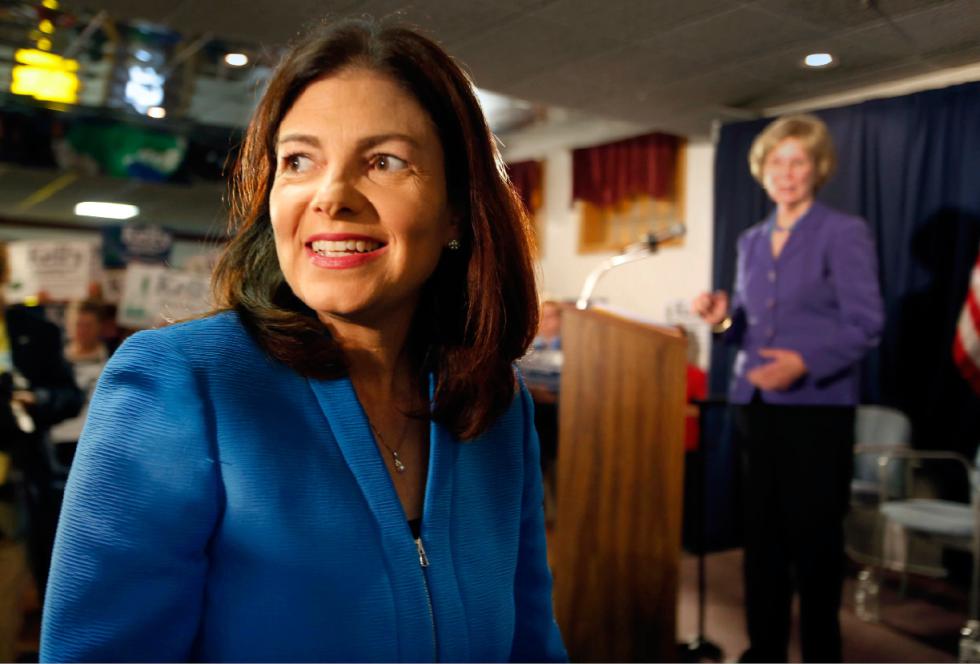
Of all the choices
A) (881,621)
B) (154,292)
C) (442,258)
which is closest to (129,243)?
(154,292)

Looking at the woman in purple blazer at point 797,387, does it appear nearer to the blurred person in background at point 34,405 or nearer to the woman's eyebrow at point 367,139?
the woman's eyebrow at point 367,139

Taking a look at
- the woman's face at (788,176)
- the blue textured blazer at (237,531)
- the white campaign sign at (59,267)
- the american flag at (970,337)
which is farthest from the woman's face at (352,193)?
the white campaign sign at (59,267)

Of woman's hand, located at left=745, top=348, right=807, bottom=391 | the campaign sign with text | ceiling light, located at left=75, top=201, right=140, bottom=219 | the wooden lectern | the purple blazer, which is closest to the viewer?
the purple blazer

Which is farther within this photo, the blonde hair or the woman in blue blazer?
the blonde hair

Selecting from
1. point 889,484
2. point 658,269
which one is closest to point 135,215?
point 658,269

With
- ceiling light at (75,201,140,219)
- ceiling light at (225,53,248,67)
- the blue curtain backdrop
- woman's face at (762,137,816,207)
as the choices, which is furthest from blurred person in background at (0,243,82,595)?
ceiling light at (75,201,140,219)

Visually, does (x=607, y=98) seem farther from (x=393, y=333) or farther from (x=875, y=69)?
(x=393, y=333)

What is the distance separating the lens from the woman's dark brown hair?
81 cm

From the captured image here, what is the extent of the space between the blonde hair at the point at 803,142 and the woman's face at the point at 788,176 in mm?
11

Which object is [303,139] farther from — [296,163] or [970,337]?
[970,337]

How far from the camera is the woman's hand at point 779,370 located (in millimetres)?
1882

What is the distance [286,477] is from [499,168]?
45cm

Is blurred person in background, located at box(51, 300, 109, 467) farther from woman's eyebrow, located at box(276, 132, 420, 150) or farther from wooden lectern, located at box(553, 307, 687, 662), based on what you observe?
wooden lectern, located at box(553, 307, 687, 662)

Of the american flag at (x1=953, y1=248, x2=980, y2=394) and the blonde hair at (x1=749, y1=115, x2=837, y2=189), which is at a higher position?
the blonde hair at (x1=749, y1=115, x2=837, y2=189)
